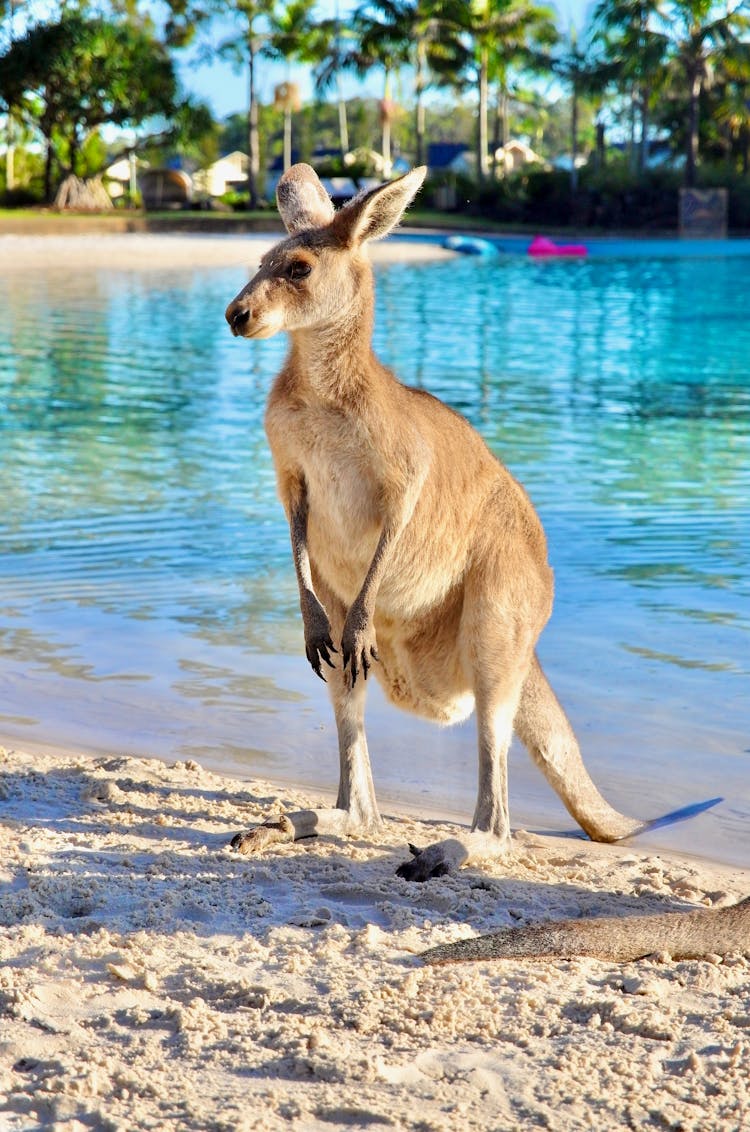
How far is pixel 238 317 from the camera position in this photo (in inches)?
111

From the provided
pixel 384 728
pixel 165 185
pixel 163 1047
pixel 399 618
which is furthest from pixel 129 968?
pixel 165 185

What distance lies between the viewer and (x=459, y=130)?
120875 millimetres

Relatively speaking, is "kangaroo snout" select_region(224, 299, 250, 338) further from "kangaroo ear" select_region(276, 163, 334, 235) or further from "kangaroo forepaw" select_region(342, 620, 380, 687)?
"kangaroo forepaw" select_region(342, 620, 380, 687)

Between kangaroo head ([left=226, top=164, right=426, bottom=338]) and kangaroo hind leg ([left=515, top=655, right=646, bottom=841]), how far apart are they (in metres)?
1.01

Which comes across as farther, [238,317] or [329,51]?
[329,51]

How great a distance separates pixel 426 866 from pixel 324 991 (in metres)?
0.64

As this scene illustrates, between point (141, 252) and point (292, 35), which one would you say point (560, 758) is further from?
point (292, 35)

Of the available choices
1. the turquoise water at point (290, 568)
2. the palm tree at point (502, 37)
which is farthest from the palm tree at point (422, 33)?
the turquoise water at point (290, 568)

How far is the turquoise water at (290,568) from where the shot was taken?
4.13 meters

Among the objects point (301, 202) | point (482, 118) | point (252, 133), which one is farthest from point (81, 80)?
point (301, 202)

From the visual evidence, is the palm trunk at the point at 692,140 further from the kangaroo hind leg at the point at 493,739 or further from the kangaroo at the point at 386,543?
the kangaroo hind leg at the point at 493,739

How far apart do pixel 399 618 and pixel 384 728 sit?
116 centimetres

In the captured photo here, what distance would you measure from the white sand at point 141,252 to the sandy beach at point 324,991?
2665cm

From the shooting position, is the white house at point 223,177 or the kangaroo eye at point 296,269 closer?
the kangaroo eye at point 296,269
